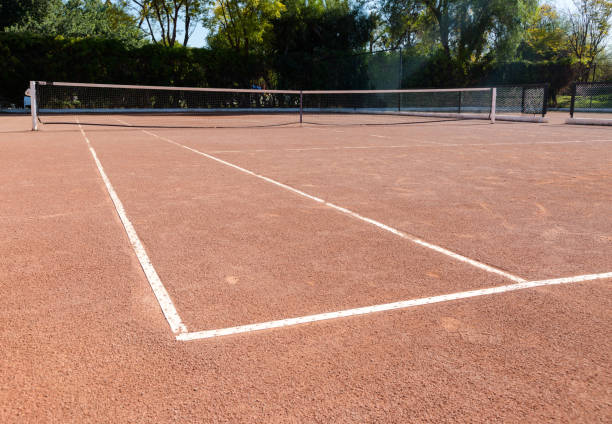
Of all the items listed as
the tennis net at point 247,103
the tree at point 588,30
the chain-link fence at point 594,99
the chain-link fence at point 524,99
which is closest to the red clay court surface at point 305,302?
the chain-link fence at point 524,99

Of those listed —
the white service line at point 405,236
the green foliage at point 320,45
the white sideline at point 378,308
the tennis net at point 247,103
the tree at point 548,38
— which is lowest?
the white sideline at point 378,308

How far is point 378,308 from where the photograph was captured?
3691 millimetres

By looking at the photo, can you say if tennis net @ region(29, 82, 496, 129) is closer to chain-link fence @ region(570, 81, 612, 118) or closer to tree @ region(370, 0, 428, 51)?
chain-link fence @ region(570, 81, 612, 118)

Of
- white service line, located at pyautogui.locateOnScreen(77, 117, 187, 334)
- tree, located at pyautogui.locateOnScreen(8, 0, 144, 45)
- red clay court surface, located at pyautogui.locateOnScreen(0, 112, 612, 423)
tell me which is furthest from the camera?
tree, located at pyautogui.locateOnScreen(8, 0, 144, 45)

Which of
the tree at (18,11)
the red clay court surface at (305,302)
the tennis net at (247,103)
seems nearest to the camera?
the red clay court surface at (305,302)

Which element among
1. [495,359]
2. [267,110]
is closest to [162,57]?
[267,110]

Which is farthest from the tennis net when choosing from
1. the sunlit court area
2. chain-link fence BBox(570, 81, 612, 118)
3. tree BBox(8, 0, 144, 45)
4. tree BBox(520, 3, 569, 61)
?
tree BBox(520, 3, 569, 61)

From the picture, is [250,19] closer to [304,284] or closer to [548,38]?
[548,38]

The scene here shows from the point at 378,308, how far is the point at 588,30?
71166mm

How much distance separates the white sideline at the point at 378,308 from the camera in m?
3.30

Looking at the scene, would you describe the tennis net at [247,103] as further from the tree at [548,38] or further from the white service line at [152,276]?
the tree at [548,38]

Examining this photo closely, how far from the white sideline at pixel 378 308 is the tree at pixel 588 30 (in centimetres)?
6139

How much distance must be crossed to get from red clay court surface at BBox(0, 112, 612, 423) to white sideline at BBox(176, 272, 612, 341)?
19mm

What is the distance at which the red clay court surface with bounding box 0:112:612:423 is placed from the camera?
2.63 metres
